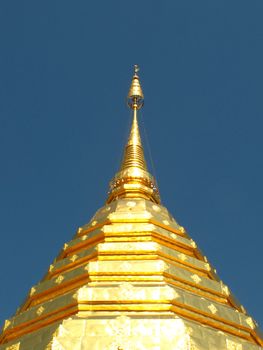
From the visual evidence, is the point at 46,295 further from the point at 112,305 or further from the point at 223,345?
the point at 223,345

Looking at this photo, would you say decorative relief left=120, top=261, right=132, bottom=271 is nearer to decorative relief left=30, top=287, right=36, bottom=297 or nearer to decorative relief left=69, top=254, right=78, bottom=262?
decorative relief left=69, top=254, right=78, bottom=262

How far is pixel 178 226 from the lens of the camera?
19.7 m

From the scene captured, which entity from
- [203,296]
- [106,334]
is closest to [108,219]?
[203,296]

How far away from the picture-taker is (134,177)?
897 inches

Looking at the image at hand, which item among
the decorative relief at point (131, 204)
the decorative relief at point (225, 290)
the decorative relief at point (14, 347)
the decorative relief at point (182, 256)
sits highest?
the decorative relief at point (131, 204)

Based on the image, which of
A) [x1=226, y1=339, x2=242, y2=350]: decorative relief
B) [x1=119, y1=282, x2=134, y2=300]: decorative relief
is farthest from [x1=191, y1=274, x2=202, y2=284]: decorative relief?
[x1=226, y1=339, x2=242, y2=350]: decorative relief

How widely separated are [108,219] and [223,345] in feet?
17.2

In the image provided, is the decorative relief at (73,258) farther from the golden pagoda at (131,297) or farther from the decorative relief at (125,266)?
the decorative relief at (125,266)

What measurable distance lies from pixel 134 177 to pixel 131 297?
7.60 m

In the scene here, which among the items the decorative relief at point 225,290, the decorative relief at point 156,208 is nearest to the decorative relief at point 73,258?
the decorative relief at point 156,208

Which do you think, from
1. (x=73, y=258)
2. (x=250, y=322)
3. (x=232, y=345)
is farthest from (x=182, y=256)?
(x=232, y=345)

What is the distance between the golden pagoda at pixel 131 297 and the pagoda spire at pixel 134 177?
179 centimetres

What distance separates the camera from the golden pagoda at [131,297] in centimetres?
1437

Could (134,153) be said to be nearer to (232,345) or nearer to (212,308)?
(212,308)
